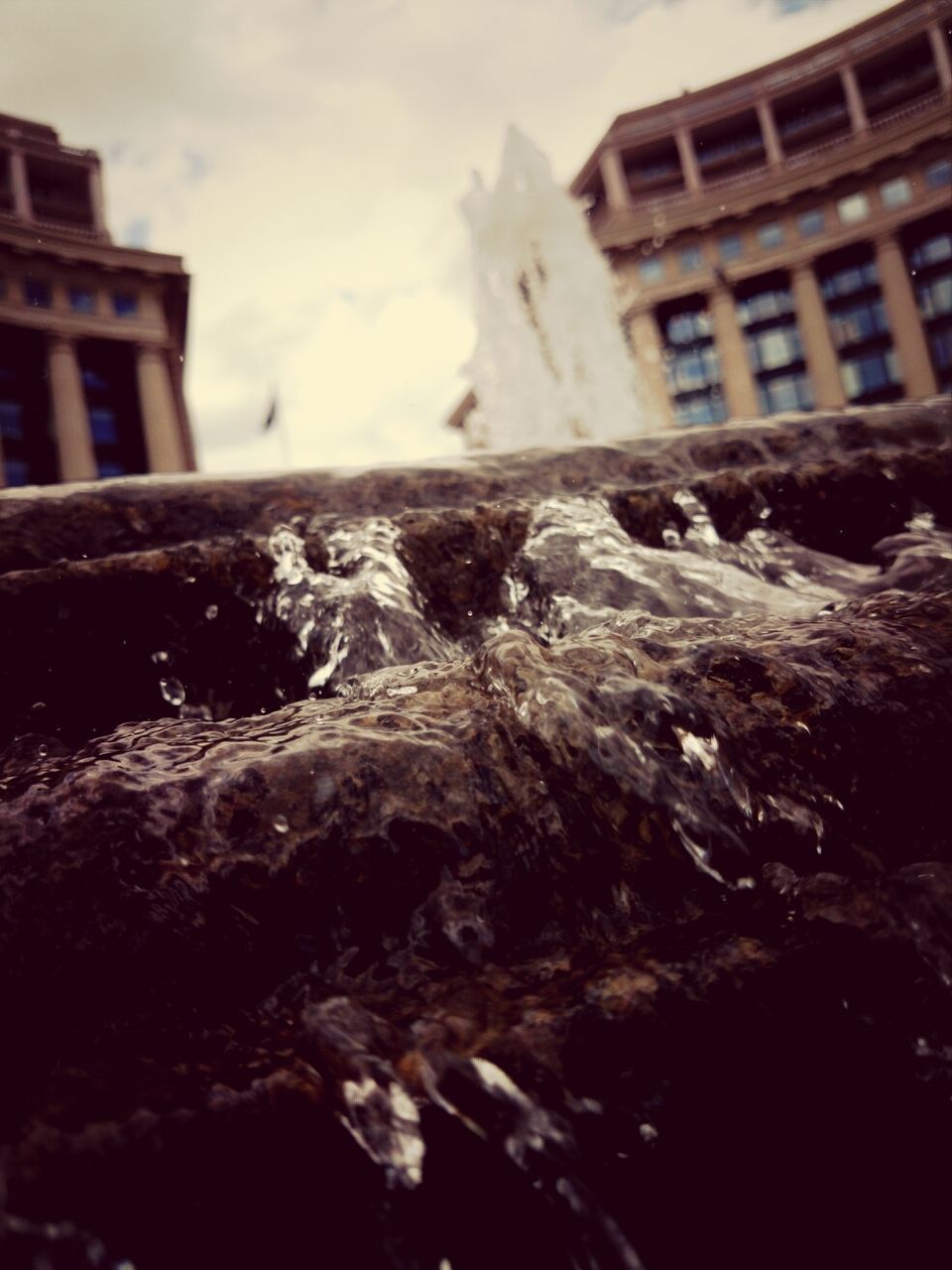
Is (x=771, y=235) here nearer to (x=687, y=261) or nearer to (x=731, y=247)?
(x=731, y=247)

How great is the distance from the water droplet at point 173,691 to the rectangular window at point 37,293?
124 ft

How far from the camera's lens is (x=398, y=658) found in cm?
403

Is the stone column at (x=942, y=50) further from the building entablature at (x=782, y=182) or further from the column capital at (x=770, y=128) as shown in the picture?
the column capital at (x=770, y=128)

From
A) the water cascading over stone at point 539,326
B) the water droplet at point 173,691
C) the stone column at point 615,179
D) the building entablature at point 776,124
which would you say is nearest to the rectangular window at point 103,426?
the water cascading over stone at point 539,326

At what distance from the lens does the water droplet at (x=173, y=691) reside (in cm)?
395

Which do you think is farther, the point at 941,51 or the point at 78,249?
the point at 941,51

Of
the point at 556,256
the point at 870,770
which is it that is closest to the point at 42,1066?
the point at 870,770

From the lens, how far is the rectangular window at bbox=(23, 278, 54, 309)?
3491 centimetres

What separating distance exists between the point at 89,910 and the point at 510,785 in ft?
3.64

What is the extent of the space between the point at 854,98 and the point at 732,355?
43.5 ft

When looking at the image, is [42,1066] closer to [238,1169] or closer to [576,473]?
[238,1169]

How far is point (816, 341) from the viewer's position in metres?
37.8

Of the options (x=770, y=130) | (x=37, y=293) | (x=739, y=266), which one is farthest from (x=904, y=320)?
(x=37, y=293)

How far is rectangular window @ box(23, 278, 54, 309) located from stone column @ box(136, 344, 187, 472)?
12.9 feet
